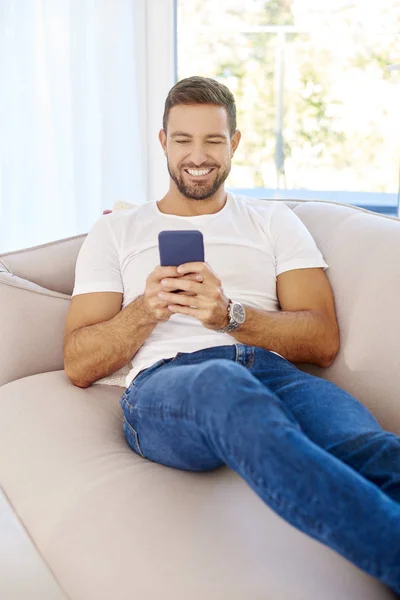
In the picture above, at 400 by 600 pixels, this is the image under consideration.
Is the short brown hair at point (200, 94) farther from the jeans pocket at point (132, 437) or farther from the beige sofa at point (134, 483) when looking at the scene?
the jeans pocket at point (132, 437)

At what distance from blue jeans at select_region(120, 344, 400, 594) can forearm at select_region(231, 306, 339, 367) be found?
103mm

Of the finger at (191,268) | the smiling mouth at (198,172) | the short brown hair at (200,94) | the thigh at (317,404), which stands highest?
the short brown hair at (200,94)

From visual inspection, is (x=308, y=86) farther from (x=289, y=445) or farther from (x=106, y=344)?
(x=289, y=445)

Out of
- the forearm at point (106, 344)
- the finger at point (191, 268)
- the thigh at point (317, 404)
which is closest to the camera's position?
the thigh at point (317, 404)

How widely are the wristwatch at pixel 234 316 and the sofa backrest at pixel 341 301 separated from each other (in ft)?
0.83

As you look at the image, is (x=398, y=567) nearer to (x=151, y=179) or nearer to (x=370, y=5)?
(x=151, y=179)

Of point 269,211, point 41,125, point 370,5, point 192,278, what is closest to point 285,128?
point 370,5

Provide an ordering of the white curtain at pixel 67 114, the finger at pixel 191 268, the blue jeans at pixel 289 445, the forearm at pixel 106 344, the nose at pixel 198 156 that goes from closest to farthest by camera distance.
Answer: the blue jeans at pixel 289 445 < the finger at pixel 191 268 < the forearm at pixel 106 344 < the nose at pixel 198 156 < the white curtain at pixel 67 114

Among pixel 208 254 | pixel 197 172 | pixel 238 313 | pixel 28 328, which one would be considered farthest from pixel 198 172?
pixel 28 328

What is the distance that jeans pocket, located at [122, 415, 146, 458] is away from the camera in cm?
141

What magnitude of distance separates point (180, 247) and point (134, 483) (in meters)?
0.46

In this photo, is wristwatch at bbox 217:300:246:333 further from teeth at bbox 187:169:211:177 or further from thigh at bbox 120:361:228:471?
teeth at bbox 187:169:211:177

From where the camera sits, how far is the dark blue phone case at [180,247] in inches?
55.2

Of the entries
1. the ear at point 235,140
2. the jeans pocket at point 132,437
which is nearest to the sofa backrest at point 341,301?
the ear at point 235,140
